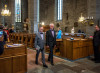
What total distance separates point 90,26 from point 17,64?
27.2 feet

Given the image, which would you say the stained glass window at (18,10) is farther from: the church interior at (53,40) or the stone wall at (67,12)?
the stone wall at (67,12)

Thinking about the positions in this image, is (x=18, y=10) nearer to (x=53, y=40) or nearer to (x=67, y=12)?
(x=67, y=12)

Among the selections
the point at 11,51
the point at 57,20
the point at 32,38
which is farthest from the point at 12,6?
the point at 11,51

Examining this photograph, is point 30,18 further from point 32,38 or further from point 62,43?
point 62,43

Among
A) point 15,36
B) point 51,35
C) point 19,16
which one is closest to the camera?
point 51,35

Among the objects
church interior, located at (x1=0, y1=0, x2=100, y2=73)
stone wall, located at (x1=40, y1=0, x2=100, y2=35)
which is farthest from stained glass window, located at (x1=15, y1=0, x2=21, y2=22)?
stone wall, located at (x1=40, y1=0, x2=100, y2=35)

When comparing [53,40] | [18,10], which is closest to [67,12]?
[18,10]

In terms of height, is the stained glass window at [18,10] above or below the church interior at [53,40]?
above

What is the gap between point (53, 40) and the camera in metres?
4.88

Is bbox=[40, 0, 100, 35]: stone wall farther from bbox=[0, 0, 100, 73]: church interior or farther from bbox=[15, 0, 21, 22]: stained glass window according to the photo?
bbox=[15, 0, 21, 22]: stained glass window

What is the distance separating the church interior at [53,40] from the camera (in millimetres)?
3971

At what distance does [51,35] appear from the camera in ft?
15.8

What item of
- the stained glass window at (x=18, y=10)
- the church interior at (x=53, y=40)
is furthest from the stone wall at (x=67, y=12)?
the stained glass window at (x=18, y=10)

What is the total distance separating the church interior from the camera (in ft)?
13.0
